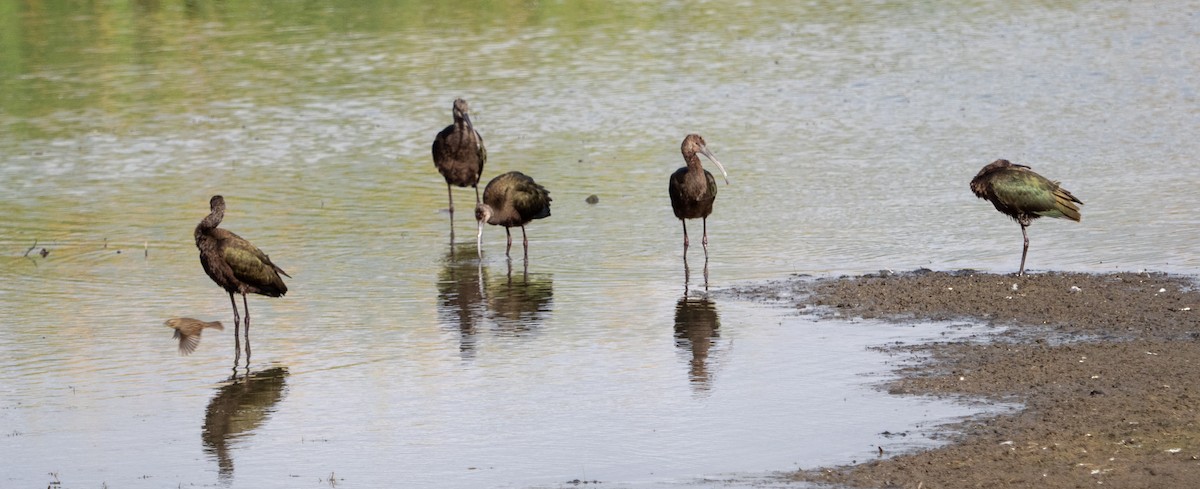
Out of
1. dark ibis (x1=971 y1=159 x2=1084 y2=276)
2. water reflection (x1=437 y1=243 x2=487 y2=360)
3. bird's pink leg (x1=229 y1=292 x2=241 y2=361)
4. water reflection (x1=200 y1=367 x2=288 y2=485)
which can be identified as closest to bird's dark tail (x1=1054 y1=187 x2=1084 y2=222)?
dark ibis (x1=971 y1=159 x2=1084 y2=276)

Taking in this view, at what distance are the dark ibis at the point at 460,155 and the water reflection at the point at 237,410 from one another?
7768mm

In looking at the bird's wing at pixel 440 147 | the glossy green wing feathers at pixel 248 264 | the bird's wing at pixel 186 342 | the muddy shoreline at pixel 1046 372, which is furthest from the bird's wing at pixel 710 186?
the bird's wing at pixel 186 342

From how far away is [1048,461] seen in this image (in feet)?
34.2

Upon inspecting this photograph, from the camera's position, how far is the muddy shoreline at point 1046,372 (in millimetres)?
10328

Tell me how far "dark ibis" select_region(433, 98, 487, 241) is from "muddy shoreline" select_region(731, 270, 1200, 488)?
5994mm

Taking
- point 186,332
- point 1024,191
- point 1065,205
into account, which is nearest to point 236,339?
point 186,332

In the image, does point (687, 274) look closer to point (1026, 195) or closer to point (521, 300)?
point (521, 300)

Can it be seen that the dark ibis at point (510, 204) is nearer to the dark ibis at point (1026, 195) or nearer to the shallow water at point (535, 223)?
the shallow water at point (535, 223)

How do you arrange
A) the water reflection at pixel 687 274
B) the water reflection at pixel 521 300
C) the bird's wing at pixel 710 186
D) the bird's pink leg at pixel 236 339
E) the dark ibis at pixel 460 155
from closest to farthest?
the bird's pink leg at pixel 236 339 < the water reflection at pixel 521 300 < the water reflection at pixel 687 274 < the bird's wing at pixel 710 186 < the dark ibis at pixel 460 155

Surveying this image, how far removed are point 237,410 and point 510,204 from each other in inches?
254

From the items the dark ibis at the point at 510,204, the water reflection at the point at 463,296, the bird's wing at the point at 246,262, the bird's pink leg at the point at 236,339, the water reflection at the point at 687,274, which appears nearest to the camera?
the bird's pink leg at the point at 236,339

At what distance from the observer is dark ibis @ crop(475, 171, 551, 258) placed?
19.0 metres

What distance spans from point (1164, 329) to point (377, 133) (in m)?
16.2

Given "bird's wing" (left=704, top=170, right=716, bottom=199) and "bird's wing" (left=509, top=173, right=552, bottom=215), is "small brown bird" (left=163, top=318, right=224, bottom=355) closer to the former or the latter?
"bird's wing" (left=509, top=173, right=552, bottom=215)
